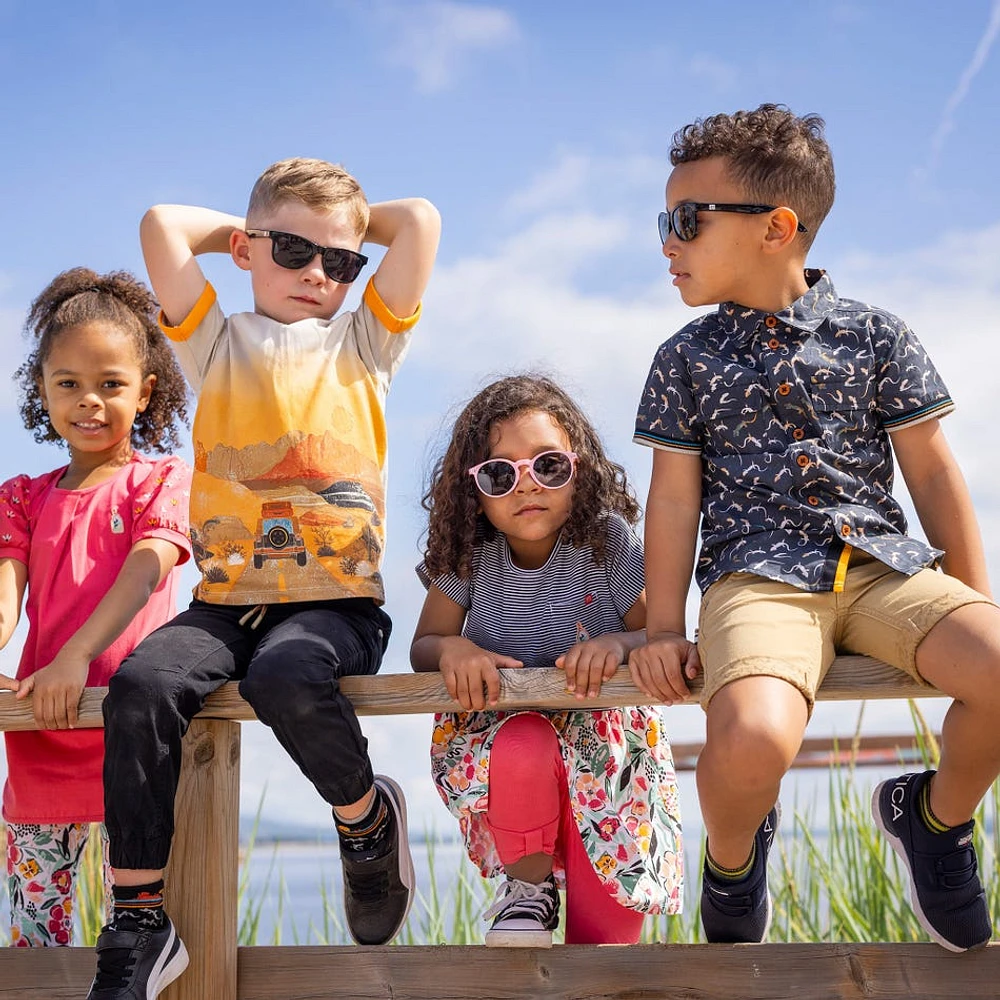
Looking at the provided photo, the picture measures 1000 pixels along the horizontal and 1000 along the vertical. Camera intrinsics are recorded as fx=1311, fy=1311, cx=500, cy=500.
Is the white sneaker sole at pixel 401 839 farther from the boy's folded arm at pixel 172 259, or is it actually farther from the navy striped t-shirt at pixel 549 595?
the boy's folded arm at pixel 172 259

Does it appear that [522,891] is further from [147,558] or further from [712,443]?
[147,558]

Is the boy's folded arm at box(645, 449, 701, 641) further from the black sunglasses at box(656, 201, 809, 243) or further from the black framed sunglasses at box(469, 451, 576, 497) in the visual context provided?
the black sunglasses at box(656, 201, 809, 243)

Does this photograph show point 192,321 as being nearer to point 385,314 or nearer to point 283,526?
point 385,314

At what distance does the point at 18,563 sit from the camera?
11.6 feet

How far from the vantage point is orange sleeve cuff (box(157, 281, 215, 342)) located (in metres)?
3.21

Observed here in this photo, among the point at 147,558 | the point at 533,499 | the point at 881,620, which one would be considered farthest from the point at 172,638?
the point at 881,620

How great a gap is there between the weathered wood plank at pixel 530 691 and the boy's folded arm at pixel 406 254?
1.06 m

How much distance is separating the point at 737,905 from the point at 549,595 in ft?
2.70

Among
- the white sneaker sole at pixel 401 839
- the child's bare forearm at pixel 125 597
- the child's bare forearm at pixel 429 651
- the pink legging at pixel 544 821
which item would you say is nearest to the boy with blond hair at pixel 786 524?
the pink legging at pixel 544 821

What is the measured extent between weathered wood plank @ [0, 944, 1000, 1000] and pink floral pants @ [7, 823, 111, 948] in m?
0.86

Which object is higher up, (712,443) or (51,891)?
(712,443)

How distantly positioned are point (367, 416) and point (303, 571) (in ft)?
1.44

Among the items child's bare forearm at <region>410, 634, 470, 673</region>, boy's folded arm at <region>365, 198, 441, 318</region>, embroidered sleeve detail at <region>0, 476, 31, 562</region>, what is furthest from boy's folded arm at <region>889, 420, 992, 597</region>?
embroidered sleeve detail at <region>0, 476, 31, 562</region>

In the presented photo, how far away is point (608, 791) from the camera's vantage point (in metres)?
2.81
